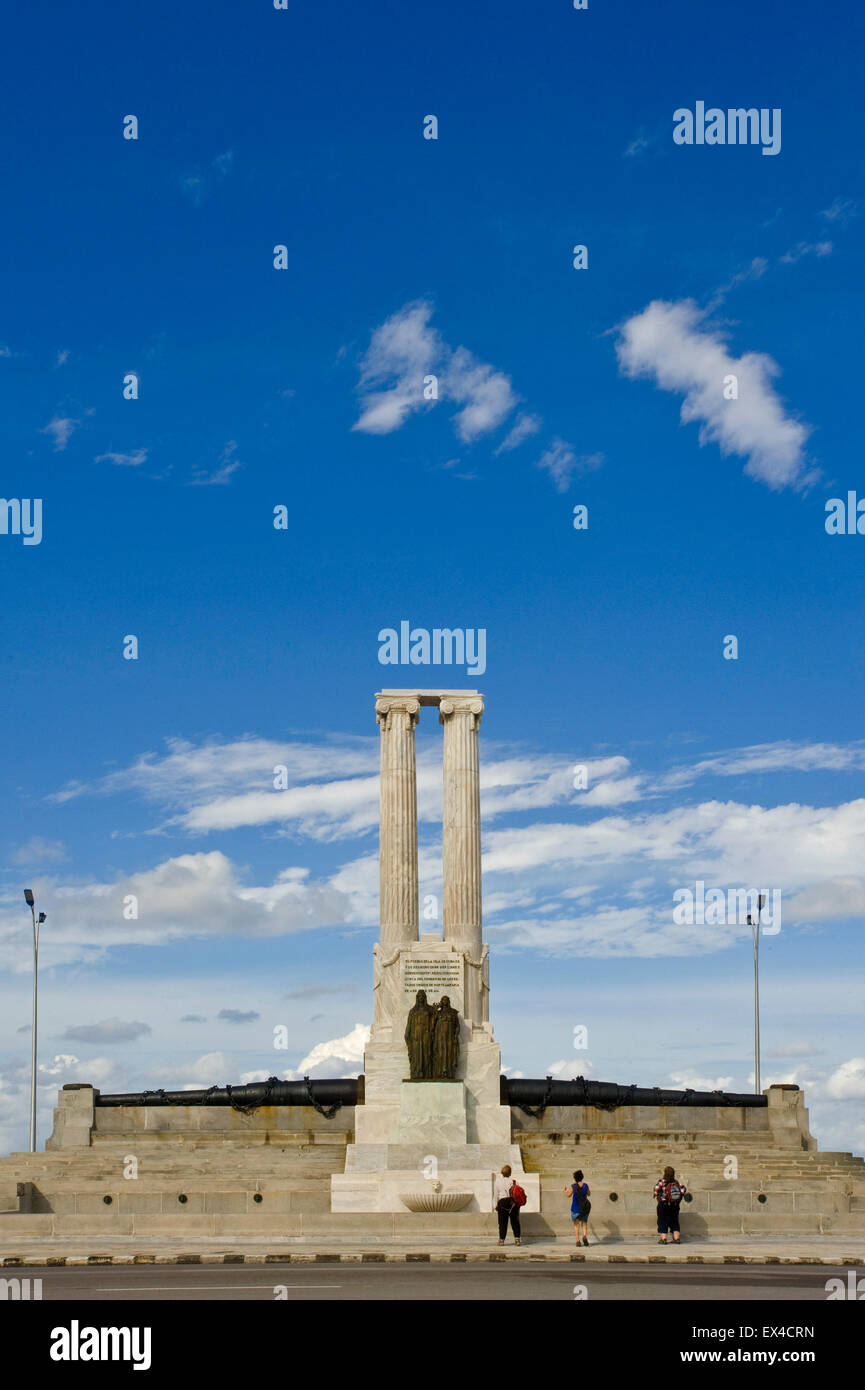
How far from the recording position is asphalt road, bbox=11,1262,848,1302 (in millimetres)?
18594

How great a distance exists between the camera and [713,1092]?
4409 cm

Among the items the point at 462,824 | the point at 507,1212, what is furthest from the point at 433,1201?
the point at 462,824

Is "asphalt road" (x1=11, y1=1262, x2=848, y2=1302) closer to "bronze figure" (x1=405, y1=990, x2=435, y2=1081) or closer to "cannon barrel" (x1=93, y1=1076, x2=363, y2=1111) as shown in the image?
"bronze figure" (x1=405, y1=990, x2=435, y2=1081)

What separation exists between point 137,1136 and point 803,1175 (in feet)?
59.1

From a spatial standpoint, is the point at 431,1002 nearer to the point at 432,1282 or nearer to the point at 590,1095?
the point at 590,1095

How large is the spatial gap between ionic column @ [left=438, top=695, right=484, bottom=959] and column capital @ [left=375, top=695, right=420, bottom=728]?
0.82 m

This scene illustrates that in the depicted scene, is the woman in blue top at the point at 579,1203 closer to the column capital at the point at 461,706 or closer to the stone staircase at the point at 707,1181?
the stone staircase at the point at 707,1181

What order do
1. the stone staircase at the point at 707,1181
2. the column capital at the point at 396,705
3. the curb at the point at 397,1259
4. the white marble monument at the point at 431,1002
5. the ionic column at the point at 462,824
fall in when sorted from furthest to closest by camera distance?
the column capital at the point at 396,705
the ionic column at the point at 462,824
the white marble monument at the point at 431,1002
the stone staircase at the point at 707,1181
the curb at the point at 397,1259

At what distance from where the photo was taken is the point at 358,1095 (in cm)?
4272

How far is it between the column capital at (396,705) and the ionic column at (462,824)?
2.70 ft

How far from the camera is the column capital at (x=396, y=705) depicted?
148 ft

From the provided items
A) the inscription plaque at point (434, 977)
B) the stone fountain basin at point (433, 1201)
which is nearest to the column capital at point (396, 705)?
the inscription plaque at point (434, 977)
